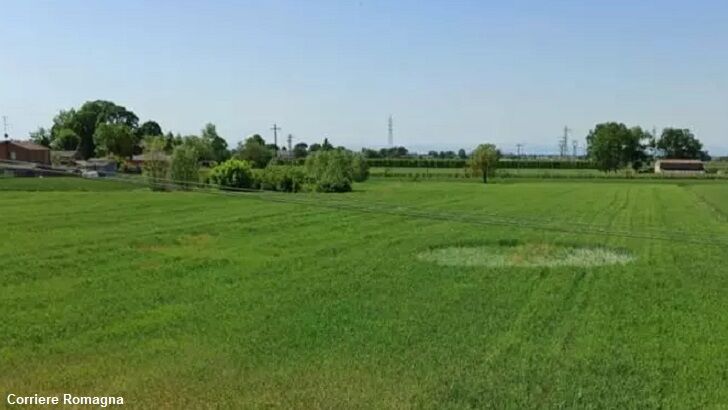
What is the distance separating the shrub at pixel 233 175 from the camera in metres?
61.3

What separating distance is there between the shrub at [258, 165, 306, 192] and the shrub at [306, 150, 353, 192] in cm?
177

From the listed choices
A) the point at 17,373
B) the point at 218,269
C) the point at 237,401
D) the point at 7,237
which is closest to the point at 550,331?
the point at 237,401

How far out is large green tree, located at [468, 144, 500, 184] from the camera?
102 m

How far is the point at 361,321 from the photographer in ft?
38.1

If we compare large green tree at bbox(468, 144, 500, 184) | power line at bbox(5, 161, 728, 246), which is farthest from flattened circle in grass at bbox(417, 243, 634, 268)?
large green tree at bbox(468, 144, 500, 184)

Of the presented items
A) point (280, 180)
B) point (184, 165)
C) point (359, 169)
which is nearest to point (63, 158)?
point (184, 165)

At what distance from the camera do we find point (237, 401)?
25.4 ft

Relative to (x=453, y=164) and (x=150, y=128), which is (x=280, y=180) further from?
(x=150, y=128)

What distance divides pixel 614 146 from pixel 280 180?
9562 cm

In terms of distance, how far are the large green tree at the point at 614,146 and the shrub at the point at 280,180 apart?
300 feet

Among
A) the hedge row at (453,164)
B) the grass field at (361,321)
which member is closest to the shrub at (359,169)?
the hedge row at (453,164)

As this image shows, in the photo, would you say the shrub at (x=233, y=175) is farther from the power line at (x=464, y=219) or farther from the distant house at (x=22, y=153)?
the power line at (x=464, y=219)

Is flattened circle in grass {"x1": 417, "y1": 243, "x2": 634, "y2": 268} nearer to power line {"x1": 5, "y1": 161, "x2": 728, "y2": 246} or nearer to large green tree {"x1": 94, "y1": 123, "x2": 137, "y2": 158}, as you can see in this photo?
power line {"x1": 5, "y1": 161, "x2": 728, "y2": 246}

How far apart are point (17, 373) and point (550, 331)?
24.8 feet
